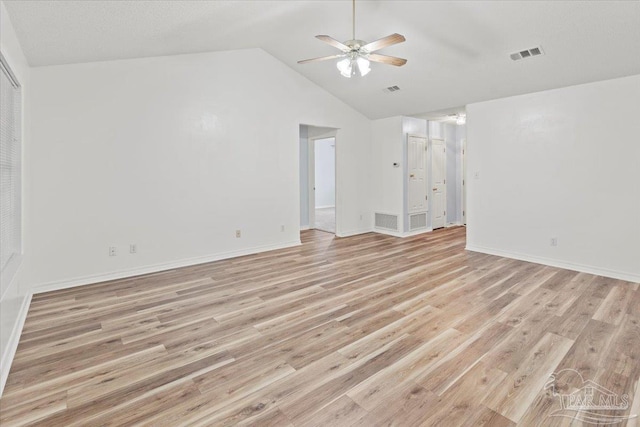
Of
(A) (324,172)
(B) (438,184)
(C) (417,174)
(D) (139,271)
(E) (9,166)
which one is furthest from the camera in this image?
(A) (324,172)

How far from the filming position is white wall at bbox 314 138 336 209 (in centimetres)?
1316

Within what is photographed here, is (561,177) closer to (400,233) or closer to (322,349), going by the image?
(400,233)

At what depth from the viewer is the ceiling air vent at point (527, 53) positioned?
409 cm

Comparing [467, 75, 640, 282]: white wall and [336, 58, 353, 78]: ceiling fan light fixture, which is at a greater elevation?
[336, 58, 353, 78]: ceiling fan light fixture

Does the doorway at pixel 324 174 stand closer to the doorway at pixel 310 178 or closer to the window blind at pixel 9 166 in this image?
the doorway at pixel 310 178

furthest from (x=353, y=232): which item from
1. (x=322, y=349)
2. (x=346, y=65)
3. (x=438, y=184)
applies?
(x=322, y=349)

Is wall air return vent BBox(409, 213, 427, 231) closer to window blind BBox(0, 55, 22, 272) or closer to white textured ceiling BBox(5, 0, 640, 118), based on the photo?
white textured ceiling BBox(5, 0, 640, 118)

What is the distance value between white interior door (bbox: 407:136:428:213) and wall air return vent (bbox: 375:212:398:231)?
403 millimetres

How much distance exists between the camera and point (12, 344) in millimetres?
2551

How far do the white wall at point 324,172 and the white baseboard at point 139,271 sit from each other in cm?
727

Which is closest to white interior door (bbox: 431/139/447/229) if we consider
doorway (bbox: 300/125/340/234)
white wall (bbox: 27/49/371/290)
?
doorway (bbox: 300/125/340/234)

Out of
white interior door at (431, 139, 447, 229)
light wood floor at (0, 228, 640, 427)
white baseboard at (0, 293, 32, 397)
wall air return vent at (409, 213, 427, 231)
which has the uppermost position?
white interior door at (431, 139, 447, 229)

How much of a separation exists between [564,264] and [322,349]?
4131mm

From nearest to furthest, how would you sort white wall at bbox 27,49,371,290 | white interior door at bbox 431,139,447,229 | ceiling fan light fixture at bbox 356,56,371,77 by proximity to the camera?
1. ceiling fan light fixture at bbox 356,56,371,77
2. white wall at bbox 27,49,371,290
3. white interior door at bbox 431,139,447,229
